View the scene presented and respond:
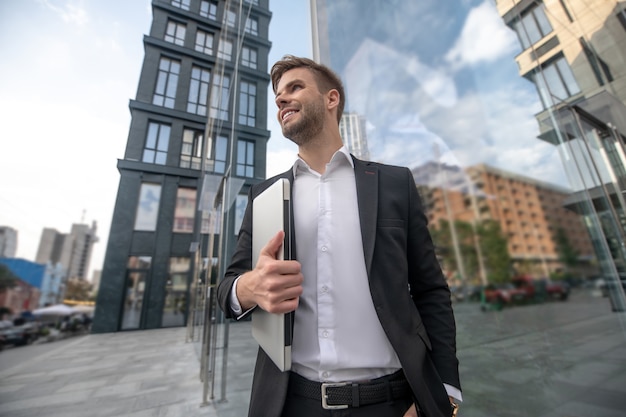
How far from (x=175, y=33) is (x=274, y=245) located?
1443cm

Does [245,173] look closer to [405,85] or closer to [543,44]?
[543,44]

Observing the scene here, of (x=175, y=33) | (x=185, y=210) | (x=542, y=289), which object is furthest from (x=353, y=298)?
(x=542, y=289)

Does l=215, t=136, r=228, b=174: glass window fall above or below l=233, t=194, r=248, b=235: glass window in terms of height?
above

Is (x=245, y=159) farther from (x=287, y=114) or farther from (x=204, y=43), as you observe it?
(x=204, y=43)

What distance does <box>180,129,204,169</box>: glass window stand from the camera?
10.2 m

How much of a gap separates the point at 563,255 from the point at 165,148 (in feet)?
89.6

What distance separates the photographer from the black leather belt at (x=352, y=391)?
0.66 meters

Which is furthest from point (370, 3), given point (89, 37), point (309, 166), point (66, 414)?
point (66, 414)

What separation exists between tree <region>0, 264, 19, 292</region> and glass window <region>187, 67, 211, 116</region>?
7324 mm

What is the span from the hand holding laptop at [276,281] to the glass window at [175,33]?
45.8 ft

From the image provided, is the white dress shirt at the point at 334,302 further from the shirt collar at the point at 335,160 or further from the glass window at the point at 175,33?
the glass window at the point at 175,33

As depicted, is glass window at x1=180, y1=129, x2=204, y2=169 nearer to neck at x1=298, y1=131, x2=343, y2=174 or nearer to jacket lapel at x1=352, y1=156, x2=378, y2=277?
neck at x1=298, y1=131, x2=343, y2=174

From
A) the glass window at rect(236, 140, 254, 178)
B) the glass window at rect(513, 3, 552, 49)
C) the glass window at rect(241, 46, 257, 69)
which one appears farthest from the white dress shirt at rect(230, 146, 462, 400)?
the glass window at rect(513, 3, 552, 49)

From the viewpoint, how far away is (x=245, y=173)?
2824mm
